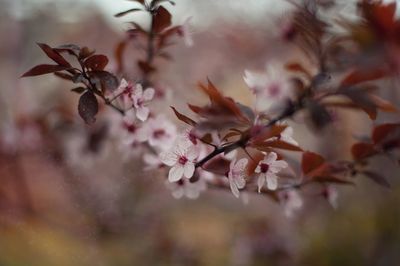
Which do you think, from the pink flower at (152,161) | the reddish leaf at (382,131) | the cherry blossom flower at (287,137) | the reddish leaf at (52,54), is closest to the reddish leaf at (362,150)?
the reddish leaf at (382,131)

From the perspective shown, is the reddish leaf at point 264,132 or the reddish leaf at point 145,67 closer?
the reddish leaf at point 264,132

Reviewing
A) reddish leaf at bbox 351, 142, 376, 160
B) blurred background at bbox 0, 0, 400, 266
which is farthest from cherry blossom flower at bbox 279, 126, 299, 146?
blurred background at bbox 0, 0, 400, 266

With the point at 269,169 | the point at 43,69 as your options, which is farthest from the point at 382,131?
the point at 43,69

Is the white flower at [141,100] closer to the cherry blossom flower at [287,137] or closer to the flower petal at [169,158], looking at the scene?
the flower petal at [169,158]

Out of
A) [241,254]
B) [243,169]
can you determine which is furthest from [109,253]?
[243,169]

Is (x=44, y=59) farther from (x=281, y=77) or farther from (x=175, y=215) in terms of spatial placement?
(x=281, y=77)

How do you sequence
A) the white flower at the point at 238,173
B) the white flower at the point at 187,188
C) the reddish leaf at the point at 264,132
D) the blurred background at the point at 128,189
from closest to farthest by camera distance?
the reddish leaf at the point at 264,132 → the white flower at the point at 238,173 → the white flower at the point at 187,188 → the blurred background at the point at 128,189

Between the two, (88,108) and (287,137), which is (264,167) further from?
(88,108)
